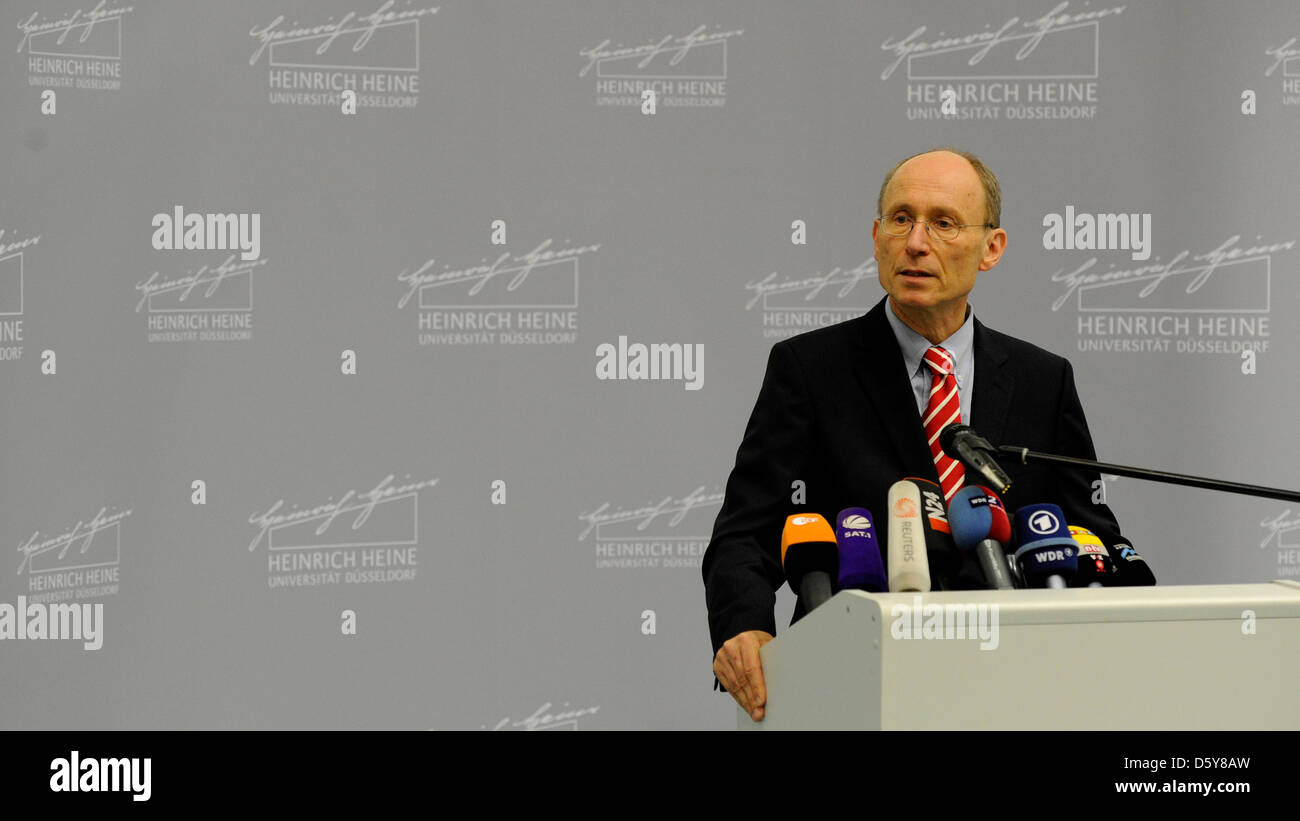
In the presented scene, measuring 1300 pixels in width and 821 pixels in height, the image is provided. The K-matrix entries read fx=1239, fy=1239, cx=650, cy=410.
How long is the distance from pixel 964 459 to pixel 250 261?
245 cm

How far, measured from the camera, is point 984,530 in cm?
130

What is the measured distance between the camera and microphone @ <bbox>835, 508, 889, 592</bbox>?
4.47 feet

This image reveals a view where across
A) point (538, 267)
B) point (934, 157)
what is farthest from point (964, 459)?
point (538, 267)

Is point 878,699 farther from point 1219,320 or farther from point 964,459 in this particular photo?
point 1219,320

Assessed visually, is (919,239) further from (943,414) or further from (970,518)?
(970,518)

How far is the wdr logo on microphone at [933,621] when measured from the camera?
3.43ft

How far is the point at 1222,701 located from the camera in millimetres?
1095

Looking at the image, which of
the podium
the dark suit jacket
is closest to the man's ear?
the dark suit jacket

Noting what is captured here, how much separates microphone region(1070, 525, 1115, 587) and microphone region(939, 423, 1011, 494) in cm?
12

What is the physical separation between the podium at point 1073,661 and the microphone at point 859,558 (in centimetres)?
23
